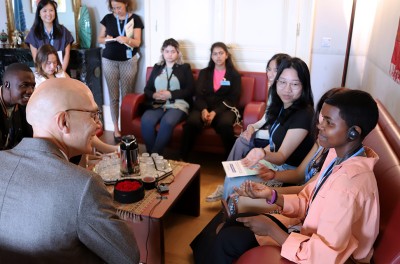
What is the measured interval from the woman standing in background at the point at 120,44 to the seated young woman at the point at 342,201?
281 centimetres

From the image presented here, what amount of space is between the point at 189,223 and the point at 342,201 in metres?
1.48

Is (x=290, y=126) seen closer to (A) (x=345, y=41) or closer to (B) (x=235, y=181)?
(B) (x=235, y=181)

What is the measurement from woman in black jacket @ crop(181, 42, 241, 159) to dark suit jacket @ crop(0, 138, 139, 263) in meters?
2.11

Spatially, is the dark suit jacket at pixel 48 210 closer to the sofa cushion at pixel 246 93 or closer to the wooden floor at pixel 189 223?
the wooden floor at pixel 189 223

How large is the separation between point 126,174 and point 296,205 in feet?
3.30

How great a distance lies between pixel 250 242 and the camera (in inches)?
59.8

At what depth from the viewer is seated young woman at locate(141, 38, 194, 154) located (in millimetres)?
3219

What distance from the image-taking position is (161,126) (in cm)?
321

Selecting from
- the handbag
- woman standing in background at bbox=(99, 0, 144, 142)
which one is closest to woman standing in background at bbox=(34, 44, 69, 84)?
woman standing in background at bbox=(99, 0, 144, 142)

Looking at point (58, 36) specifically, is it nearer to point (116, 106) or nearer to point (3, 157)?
point (116, 106)

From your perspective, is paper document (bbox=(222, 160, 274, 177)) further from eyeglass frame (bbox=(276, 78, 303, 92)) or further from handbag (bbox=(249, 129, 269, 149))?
eyeglass frame (bbox=(276, 78, 303, 92))

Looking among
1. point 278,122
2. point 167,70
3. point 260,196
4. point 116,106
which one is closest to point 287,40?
point 167,70

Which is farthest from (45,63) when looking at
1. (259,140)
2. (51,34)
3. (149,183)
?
(259,140)

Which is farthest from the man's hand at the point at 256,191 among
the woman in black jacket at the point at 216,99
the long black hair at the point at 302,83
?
the woman in black jacket at the point at 216,99
